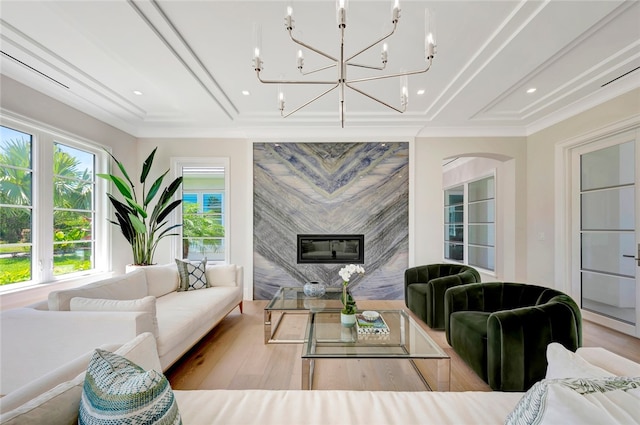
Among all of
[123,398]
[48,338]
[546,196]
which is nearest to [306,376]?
[123,398]

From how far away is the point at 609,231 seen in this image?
3.18 m

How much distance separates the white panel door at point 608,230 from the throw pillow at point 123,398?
4.31 metres

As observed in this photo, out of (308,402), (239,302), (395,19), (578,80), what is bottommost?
(239,302)

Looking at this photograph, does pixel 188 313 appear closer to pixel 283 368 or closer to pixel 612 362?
pixel 283 368

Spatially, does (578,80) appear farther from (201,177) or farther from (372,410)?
(201,177)

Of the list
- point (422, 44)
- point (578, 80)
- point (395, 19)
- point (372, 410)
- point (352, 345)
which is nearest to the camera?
point (372, 410)

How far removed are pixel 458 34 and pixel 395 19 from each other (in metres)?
1.15

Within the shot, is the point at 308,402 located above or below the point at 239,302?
above

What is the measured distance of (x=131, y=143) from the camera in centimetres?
422

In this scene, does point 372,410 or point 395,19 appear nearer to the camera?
point 372,410


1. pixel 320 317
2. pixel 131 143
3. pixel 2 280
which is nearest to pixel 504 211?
pixel 320 317

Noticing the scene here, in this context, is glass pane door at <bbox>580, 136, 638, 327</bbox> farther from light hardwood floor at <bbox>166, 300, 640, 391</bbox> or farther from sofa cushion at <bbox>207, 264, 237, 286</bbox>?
sofa cushion at <bbox>207, 264, 237, 286</bbox>

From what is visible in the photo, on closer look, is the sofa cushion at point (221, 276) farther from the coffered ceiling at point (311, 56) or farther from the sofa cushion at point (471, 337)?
the sofa cushion at point (471, 337)

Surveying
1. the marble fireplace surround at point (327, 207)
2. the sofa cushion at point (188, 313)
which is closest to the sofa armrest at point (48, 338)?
the sofa cushion at point (188, 313)
